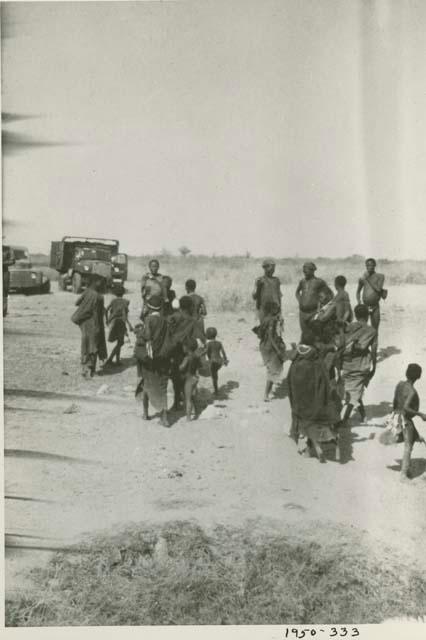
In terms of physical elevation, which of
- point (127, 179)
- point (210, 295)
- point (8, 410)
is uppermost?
point (127, 179)

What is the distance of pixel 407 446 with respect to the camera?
622 cm

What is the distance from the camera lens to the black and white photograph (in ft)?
18.5

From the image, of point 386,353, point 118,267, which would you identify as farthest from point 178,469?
point 118,267

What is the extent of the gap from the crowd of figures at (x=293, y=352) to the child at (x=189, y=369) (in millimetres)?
10

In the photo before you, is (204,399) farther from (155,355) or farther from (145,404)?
(155,355)

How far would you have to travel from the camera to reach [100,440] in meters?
7.06

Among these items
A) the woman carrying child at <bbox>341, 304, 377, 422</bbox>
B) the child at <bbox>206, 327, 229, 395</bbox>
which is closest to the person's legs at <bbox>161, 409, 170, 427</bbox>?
the child at <bbox>206, 327, 229, 395</bbox>

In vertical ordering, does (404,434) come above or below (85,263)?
below

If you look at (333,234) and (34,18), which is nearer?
(34,18)

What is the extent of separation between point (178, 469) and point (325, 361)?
184 centimetres

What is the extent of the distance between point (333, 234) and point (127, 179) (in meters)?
2.72

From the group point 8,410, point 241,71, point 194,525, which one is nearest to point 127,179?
point 241,71

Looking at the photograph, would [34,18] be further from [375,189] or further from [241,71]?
[375,189]

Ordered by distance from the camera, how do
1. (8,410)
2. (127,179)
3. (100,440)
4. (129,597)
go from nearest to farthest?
(129,597)
(100,440)
(8,410)
(127,179)
